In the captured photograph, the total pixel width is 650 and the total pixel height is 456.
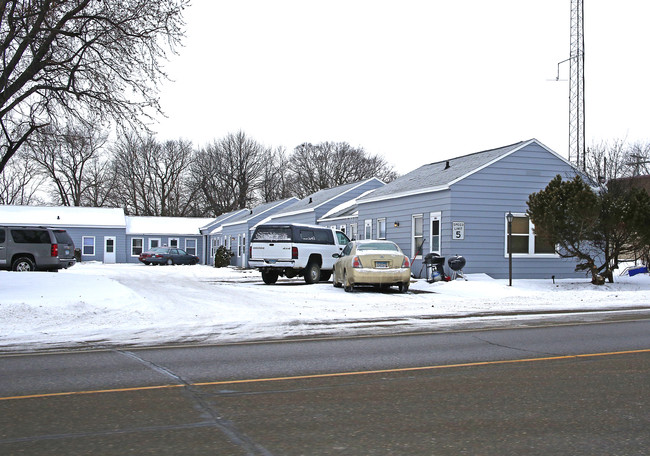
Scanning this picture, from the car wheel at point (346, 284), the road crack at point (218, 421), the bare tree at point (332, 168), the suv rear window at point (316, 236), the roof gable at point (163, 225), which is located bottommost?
the road crack at point (218, 421)

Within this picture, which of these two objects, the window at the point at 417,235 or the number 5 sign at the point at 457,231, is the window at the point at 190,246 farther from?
the number 5 sign at the point at 457,231

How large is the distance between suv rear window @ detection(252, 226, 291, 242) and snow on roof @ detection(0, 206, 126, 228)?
114 ft

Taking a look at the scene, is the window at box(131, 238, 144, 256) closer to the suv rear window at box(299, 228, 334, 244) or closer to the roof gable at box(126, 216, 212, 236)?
the roof gable at box(126, 216, 212, 236)

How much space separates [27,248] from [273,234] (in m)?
11.0

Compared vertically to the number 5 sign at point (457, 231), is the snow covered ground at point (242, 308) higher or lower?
lower

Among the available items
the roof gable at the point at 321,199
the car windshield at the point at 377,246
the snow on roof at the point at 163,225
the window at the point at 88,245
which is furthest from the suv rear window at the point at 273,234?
the snow on roof at the point at 163,225

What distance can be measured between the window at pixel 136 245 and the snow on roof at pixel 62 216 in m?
2.08

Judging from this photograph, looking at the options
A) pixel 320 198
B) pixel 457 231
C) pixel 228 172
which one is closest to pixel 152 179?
pixel 228 172

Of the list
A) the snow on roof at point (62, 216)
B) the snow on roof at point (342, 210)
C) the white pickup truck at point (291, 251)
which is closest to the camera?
the white pickup truck at point (291, 251)

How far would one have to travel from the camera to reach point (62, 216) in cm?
5506

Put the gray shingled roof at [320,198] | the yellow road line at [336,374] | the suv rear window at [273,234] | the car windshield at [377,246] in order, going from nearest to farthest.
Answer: the yellow road line at [336,374], the car windshield at [377,246], the suv rear window at [273,234], the gray shingled roof at [320,198]

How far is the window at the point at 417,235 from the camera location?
25250 mm

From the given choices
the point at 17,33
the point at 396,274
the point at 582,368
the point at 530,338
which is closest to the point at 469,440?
the point at 582,368

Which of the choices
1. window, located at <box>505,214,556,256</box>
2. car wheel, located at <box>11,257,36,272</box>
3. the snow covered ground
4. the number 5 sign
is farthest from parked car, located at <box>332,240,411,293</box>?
car wheel, located at <box>11,257,36,272</box>
